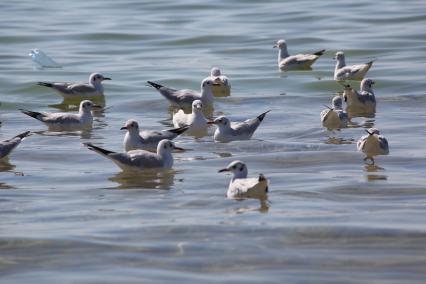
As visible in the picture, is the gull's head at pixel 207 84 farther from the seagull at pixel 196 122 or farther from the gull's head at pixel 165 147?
the gull's head at pixel 165 147

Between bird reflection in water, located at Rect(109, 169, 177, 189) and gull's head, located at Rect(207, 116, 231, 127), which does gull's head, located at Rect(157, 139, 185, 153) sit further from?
gull's head, located at Rect(207, 116, 231, 127)

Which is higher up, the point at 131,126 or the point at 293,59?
the point at 293,59

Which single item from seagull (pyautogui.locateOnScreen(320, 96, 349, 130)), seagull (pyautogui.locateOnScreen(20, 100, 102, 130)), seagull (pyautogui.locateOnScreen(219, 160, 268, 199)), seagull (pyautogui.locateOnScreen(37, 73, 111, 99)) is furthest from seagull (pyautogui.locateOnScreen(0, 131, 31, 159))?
seagull (pyautogui.locateOnScreen(37, 73, 111, 99))

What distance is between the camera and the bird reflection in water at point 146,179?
45.9 ft

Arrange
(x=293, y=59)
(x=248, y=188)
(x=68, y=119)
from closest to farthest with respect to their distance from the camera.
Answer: (x=248, y=188) → (x=68, y=119) → (x=293, y=59)

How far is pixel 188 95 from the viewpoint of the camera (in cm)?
2088

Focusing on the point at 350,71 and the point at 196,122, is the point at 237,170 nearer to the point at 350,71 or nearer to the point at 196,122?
the point at 196,122

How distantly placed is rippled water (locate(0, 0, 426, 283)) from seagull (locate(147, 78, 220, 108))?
0.40 m

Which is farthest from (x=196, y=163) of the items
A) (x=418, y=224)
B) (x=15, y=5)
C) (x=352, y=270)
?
(x=15, y=5)

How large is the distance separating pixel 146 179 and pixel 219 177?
89cm

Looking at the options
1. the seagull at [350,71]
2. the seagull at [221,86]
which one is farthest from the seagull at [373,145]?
the seagull at [350,71]

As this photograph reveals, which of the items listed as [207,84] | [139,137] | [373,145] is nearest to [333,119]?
[373,145]

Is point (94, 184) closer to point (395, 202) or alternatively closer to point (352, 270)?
point (395, 202)

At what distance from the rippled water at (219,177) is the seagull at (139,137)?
0.51m
